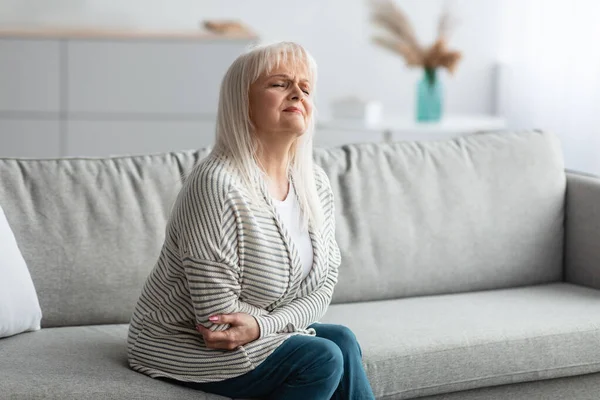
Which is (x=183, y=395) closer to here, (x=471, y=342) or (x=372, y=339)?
(x=372, y=339)

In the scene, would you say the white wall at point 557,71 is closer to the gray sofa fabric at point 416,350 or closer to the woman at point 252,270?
the gray sofa fabric at point 416,350

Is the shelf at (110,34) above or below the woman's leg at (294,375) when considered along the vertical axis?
above

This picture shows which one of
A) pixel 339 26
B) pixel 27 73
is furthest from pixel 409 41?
pixel 27 73

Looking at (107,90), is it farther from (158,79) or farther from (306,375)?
(306,375)

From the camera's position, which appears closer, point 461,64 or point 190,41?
point 190,41

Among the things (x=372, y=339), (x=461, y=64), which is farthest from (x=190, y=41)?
(x=372, y=339)

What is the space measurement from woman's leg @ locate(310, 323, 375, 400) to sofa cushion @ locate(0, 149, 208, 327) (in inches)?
25.9

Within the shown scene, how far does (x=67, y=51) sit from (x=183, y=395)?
2.99 metres

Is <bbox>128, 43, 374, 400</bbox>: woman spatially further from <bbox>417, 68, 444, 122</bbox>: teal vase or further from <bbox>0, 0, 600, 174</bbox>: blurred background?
<bbox>417, 68, 444, 122</bbox>: teal vase

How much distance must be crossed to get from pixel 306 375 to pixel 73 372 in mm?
485

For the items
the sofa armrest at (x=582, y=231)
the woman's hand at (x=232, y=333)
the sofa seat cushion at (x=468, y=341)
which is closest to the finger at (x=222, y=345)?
the woman's hand at (x=232, y=333)

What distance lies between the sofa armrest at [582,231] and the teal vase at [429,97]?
170cm

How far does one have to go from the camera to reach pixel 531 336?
2.40 meters

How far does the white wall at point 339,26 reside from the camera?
5105 mm
